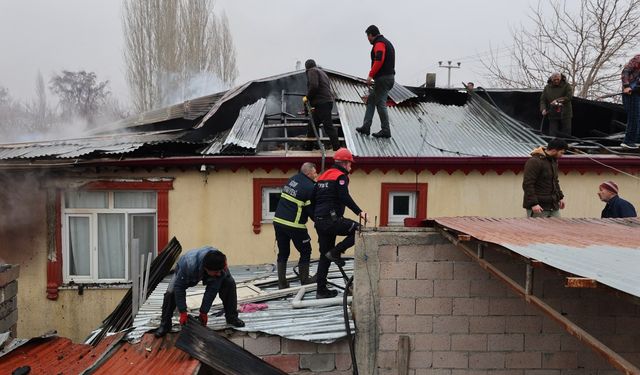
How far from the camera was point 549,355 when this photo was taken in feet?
16.3

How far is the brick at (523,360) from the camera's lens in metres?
4.93

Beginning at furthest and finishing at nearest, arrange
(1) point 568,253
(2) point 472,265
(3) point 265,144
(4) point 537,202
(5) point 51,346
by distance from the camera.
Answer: (3) point 265,144 → (4) point 537,202 → (5) point 51,346 → (2) point 472,265 → (1) point 568,253

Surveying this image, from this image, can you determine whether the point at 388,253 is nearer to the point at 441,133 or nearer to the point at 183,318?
the point at 183,318

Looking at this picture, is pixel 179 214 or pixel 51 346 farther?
pixel 179 214

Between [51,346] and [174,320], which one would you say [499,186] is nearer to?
[174,320]

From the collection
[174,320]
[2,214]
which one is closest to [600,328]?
[174,320]

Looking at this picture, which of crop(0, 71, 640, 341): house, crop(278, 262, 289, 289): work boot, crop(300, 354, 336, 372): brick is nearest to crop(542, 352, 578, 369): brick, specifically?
crop(300, 354, 336, 372): brick

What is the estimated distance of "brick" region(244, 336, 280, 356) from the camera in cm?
485

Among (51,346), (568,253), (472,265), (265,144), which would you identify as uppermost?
(265,144)

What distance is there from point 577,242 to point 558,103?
7.30 m

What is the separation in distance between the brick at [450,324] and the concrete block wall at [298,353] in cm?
100

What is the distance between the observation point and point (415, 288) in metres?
4.90

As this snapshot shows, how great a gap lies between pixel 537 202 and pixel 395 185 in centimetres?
244

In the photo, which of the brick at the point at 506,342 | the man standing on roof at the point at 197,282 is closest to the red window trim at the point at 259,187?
the man standing on roof at the point at 197,282
